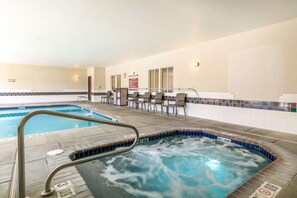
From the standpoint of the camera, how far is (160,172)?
247cm

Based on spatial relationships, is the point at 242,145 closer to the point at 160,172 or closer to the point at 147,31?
the point at 160,172

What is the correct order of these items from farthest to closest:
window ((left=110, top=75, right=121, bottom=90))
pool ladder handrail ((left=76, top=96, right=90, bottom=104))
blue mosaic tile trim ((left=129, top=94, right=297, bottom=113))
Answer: pool ladder handrail ((left=76, top=96, right=90, bottom=104)), window ((left=110, top=75, right=121, bottom=90)), blue mosaic tile trim ((left=129, top=94, right=297, bottom=113))

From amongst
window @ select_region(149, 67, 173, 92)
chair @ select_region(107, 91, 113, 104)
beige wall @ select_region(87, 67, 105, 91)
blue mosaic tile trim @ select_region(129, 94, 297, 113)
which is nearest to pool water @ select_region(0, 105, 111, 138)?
chair @ select_region(107, 91, 113, 104)

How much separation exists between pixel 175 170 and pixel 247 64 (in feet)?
10.5

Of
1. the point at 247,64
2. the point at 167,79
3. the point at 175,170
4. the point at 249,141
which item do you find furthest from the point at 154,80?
the point at 175,170

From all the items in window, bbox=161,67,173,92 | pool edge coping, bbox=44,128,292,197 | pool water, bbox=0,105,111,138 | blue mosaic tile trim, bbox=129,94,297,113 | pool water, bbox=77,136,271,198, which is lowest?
pool water, bbox=77,136,271,198

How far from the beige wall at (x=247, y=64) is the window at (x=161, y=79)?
20.0 inches

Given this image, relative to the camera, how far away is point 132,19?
11.1ft

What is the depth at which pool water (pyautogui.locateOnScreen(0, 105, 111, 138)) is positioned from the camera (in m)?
4.67

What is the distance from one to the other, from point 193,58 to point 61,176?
4.85m

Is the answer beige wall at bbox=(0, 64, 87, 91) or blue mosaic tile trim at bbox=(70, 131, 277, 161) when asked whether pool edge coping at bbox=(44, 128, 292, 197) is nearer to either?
blue mosaic tile trim at bbox=(70, 131, 277, 161)

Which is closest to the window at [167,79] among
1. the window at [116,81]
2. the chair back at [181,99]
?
the chair back at [181,99]

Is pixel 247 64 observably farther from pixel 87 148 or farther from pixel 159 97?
pixel 87 148

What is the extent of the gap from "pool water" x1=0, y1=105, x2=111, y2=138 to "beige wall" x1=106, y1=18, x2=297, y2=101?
11.0ft
